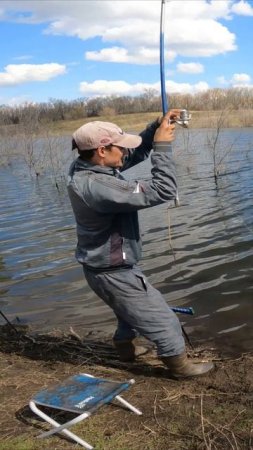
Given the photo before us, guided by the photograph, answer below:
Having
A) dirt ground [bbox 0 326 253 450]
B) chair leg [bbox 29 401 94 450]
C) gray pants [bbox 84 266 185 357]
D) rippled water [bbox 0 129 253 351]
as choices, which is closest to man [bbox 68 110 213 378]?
gray pants [bbox 84 266 185 357]

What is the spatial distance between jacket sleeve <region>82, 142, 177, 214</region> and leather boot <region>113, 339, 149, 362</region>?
148cm

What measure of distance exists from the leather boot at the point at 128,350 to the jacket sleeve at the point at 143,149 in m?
1.61

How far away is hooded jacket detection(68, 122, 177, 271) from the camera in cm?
374

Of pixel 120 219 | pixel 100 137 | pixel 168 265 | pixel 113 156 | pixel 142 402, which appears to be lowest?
pixel 168 265

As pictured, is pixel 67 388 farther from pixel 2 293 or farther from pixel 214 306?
pixel 2 293

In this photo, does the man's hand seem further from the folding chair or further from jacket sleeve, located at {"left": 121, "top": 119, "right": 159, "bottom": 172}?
the folding chair

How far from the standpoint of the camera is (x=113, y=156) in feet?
13.0

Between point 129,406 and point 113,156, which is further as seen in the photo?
point 113,156

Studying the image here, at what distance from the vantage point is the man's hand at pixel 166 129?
385 cm

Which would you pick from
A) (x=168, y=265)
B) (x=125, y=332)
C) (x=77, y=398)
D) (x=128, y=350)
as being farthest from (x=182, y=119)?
(x=168, y=265)

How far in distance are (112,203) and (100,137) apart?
1.70 ft

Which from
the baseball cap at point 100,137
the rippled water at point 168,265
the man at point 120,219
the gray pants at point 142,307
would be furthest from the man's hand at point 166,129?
the rippled water at point 168,265

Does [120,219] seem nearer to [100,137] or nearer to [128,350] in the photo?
[100,137]

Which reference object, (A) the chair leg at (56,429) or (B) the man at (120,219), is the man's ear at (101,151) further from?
(A) the chair leg at (56,429)
